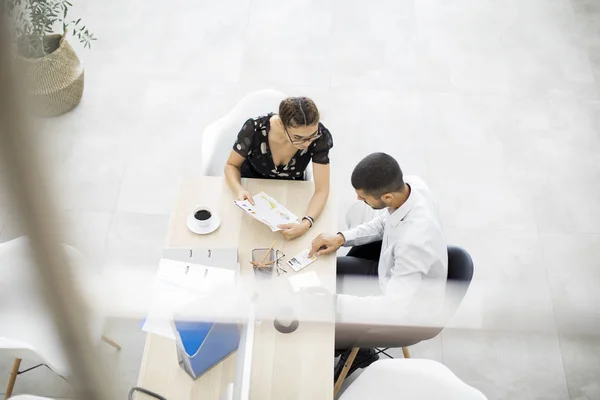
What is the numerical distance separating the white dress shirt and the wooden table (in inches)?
8.5

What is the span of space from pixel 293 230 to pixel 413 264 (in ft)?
1.62

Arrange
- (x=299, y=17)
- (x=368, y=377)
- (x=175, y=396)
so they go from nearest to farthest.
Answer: (x=175, y=396)
(x=368, y=377)
(x=299, y=17)

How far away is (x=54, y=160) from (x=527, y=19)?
15.8 feet

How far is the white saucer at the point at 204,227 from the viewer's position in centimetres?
220

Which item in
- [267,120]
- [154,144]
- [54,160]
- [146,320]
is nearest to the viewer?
[54,160]

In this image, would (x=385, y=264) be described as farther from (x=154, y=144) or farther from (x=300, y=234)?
(x=154, y=144)

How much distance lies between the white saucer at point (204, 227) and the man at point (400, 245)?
0.41 m

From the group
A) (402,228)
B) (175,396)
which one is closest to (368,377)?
(402,228)

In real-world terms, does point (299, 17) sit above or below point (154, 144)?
above

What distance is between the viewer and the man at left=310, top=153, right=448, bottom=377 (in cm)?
212

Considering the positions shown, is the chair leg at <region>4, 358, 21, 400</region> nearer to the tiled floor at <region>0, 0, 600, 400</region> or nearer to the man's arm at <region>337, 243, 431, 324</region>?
the tiled floor at <region>0, 0, 600, 400</region>

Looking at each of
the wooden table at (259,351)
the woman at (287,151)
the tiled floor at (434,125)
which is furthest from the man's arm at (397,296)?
the tiled floor at (434,125)

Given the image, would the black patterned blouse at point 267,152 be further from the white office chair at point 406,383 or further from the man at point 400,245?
the white office chair at point 406,383

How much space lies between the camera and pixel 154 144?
3514 millimetres
